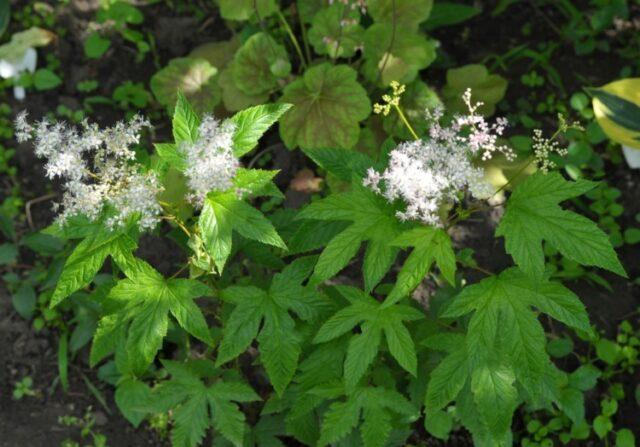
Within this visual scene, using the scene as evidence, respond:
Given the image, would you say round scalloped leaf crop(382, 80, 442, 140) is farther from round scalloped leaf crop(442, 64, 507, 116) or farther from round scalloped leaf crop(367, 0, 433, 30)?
round scalloped leaf crop(367, 0, 433, 30)

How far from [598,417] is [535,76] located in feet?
6.05

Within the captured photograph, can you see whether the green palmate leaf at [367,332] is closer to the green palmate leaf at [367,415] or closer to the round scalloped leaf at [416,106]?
the green palmate leaf at [367,415]

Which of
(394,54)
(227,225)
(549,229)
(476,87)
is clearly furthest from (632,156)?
(227,225)

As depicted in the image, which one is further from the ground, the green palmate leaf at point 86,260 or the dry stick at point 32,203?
the green palmate leaf at point 86,260

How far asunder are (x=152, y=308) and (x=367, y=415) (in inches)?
31.6

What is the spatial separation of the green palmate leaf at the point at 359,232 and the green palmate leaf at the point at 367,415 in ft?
1.70

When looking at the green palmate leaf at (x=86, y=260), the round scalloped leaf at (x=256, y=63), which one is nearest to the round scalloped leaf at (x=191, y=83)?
the round scalloped leaf at (x=256, y=63)

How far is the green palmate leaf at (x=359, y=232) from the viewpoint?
2.10m

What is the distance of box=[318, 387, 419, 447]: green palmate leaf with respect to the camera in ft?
7.84

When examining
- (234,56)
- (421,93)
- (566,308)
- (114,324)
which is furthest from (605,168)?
(114,324)

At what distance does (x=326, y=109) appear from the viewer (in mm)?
3393

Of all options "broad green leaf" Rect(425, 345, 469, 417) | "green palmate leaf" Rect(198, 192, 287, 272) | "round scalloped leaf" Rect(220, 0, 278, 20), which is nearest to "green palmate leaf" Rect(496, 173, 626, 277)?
"broad green leaf" Rect(425, 345, 469, 417)

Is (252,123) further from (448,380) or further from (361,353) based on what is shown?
(448,380)

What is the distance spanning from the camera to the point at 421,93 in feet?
11.6
